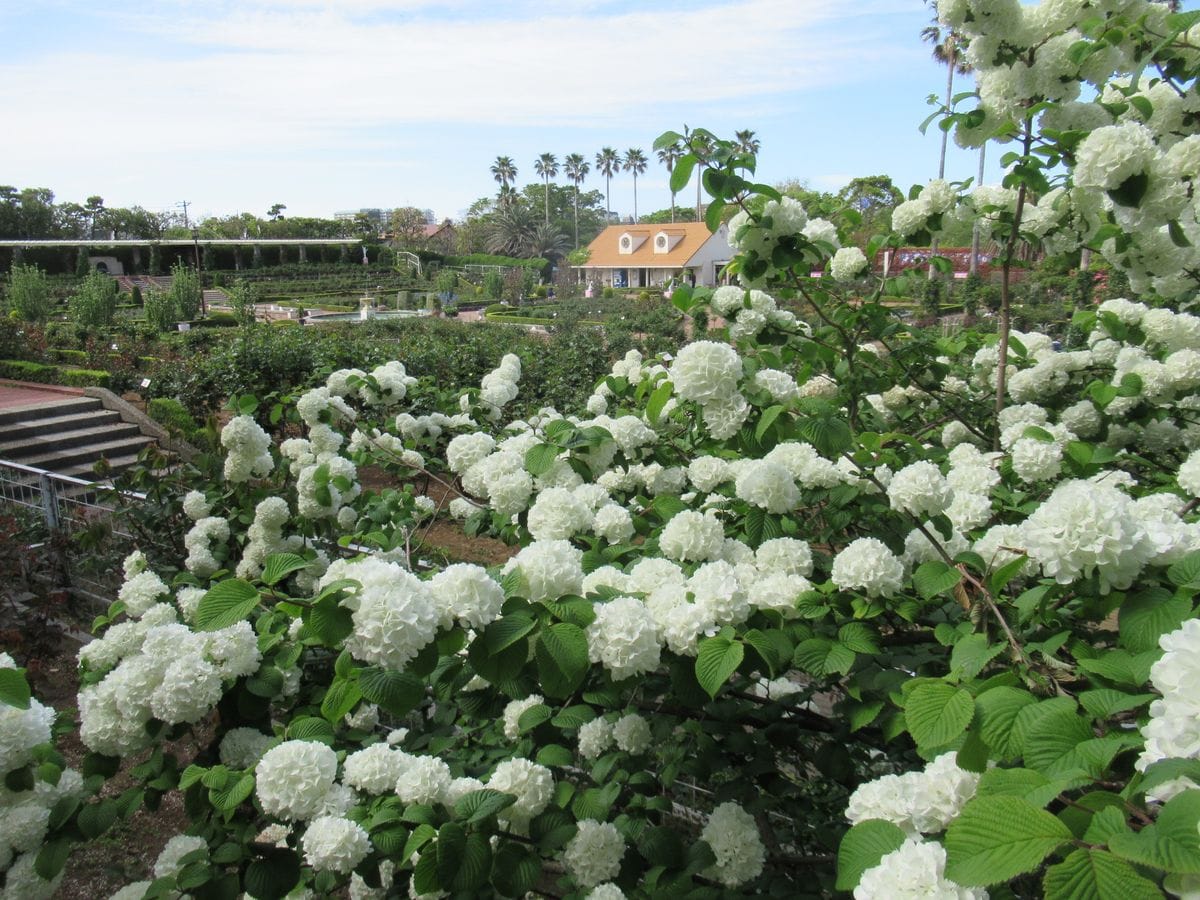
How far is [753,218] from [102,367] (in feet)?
40.6

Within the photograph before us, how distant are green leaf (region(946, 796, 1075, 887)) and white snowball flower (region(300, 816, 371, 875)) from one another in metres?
0.99

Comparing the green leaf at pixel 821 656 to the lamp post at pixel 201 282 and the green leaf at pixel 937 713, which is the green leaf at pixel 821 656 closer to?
the green leaf at pixel 937 713

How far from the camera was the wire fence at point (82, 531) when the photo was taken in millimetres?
4535

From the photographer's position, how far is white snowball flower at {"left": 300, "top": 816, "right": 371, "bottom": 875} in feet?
4.34

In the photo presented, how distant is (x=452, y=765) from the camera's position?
1.71 m

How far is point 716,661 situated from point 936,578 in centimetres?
42

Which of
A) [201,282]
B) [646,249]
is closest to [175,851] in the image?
[201,282]

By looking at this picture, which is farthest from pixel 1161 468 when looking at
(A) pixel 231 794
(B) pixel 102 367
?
(B) pixel 102 367

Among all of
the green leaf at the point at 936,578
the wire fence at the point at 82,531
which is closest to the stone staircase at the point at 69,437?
the wire fence at the point at 82,531

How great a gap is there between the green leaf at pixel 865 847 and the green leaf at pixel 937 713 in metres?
0.11

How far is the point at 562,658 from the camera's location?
116 cm

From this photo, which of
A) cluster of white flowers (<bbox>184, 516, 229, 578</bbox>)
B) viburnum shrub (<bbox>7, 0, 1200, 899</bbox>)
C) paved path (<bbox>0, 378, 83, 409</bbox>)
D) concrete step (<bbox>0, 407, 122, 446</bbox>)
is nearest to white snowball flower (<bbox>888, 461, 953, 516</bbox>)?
viburnum shrub (<bbox>7, 0, 1200, 899</bbox>)

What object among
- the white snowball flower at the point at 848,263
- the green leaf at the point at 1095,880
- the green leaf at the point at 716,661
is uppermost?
the white snowball flower at the point at 848,263

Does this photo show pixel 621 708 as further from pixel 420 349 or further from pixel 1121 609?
pixel 420 349
